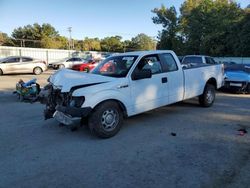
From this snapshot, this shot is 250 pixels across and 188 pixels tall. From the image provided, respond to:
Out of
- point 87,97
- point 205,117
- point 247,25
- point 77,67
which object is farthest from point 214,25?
point 87,97

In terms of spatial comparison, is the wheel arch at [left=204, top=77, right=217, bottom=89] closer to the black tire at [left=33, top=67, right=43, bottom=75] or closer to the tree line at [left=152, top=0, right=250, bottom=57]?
the black tire at [left=33, top=67, right=43, bottom=75]

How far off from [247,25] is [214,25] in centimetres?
690

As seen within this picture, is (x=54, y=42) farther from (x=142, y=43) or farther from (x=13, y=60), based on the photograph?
(x=142, y=43)

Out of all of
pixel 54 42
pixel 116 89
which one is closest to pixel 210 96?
pixel 116 89

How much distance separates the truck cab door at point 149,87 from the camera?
624cm

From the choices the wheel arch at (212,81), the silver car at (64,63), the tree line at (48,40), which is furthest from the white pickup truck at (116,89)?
the tree line at (48,40)

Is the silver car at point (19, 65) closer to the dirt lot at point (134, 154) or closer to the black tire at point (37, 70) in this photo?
the black tire at point (37, 70)

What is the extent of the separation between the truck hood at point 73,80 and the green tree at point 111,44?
7748cm

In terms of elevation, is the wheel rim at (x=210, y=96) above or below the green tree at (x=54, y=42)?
below

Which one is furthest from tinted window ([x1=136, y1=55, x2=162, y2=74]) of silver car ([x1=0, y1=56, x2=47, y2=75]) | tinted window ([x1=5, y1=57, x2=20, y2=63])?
tinted window ([x1=5, y1=57, x2=20, y2=63])

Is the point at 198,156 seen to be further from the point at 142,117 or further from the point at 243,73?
the point at 243,73

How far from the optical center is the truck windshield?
6.32 meters

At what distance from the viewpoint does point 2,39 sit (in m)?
68.4

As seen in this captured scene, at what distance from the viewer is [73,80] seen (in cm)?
563
